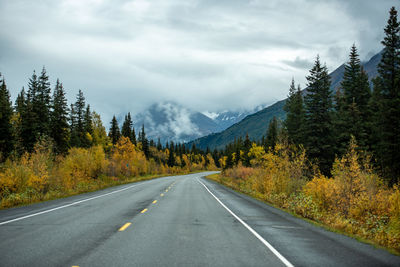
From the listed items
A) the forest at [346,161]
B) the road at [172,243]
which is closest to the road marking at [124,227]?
the road at [172,243]

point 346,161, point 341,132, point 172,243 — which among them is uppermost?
point 341,132

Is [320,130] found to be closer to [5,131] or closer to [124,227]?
[124,227]

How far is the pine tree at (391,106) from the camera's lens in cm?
3114

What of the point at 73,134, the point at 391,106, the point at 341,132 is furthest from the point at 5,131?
the point at 391,106

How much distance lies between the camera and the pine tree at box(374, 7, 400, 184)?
102ft

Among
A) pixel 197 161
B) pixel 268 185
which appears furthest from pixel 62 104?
pixel 197 161

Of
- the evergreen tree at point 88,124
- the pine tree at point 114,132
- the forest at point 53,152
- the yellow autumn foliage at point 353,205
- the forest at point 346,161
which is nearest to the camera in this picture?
the yellow autumn foliage at point 353,205

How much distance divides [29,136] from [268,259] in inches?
1954

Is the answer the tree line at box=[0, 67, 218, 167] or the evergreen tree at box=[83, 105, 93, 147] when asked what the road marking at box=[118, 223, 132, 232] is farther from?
the evergreen tree at box=[83, 105, 93, 147]

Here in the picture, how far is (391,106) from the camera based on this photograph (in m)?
32.8

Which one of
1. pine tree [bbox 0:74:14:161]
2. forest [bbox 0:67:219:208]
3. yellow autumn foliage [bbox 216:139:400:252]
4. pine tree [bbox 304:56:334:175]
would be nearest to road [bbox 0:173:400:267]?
yellow autumn foliage [bbox 216:139:400:252]

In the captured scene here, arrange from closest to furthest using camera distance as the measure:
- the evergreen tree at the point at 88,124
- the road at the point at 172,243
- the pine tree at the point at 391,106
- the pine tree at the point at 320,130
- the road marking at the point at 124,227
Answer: the road at the point at 172,243 < the road marking at the point at 124,227 < the pine tree at the point at 391,106 < the pine tree at the point at 320,130 < the evergreen tree at the point at 88,124

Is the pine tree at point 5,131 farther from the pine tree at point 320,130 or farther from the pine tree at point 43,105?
the pine tree at point 320,130

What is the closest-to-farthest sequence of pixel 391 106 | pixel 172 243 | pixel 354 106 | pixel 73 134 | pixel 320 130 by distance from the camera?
1. pixel 172 243
2. pixel 391 106
3. pixel 320 130
4. pixel 354 106
5. pixel 73 134
